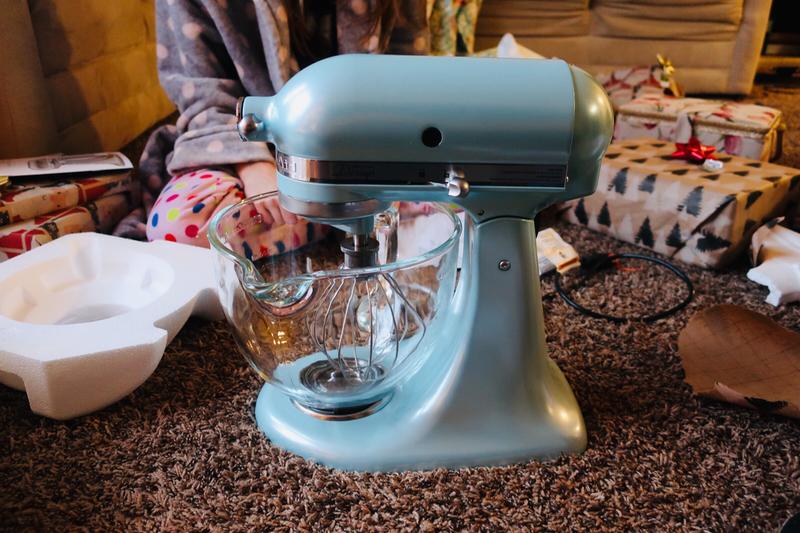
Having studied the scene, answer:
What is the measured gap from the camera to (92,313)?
2.58 feet

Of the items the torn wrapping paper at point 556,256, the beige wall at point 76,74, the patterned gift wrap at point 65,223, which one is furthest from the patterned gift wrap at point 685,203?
the beige wall at point 76,74

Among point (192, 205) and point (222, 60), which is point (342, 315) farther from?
point (222, 60)

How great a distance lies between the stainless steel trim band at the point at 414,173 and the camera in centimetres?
49

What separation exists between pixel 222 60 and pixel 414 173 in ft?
2.46

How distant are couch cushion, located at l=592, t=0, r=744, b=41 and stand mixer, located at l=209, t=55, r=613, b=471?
1802 millimetres

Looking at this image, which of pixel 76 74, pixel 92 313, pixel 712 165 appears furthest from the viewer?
pixel 76 74

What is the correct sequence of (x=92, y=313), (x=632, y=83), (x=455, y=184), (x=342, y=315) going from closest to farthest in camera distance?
(x=455, y=184) → (x=342, y=315) → (x=92, y=313) → (x=632, y=83)

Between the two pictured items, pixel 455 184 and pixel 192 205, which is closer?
pixel 455 184

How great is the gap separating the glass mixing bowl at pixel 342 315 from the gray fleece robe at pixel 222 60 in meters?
0.47

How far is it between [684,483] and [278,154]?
0.44 metres

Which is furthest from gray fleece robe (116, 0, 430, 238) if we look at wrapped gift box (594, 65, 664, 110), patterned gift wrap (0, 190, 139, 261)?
wrapped gift box (594, 65, 664, 110)

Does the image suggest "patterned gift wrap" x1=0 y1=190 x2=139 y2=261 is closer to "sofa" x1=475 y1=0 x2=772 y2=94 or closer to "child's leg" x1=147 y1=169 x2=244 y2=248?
"child's leg" x1=147 y1=169 x2=244 y2=248

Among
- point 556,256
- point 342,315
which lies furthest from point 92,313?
point 556,256

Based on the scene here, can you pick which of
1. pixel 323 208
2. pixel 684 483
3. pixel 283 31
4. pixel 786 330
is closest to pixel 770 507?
pixel 684 483
